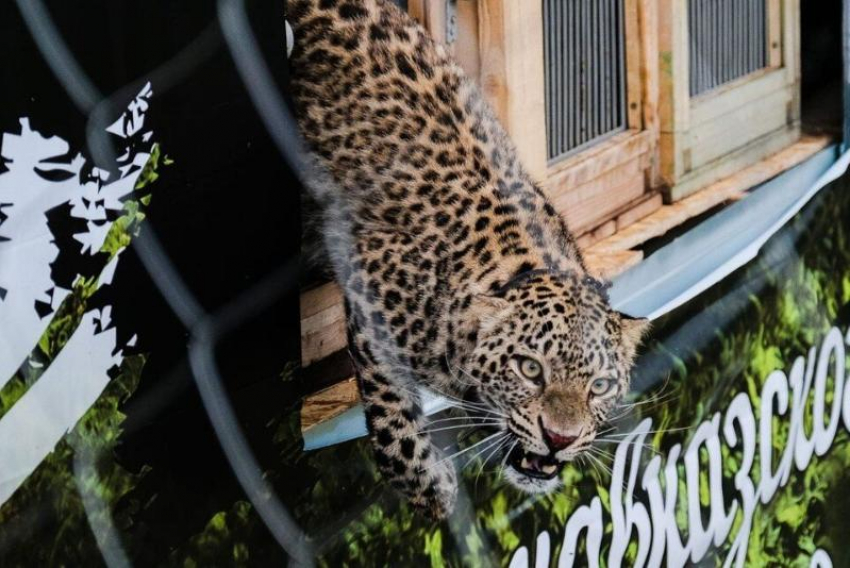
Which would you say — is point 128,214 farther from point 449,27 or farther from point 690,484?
point 690,484

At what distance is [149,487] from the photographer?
1479 mm

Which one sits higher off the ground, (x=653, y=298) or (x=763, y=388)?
(x=653, y=298)

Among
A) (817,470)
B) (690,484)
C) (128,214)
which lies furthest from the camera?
(817,470)

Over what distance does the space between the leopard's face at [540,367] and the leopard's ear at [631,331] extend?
0.08m

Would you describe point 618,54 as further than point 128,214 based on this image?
Yes

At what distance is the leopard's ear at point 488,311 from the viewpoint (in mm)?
1941

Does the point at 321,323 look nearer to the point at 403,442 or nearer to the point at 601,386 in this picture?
the point at 403,442

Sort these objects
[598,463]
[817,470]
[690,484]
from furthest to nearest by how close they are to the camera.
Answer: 1. [817,470]
2. [690,484]
3. [598,463]

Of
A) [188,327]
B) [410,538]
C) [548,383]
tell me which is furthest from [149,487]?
[548,383]

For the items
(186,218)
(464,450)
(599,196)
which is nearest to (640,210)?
(599,196)

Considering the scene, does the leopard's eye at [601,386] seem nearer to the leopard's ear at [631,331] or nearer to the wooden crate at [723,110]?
the leopard's ear at [631,331]

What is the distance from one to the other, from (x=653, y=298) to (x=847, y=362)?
2.67 feet

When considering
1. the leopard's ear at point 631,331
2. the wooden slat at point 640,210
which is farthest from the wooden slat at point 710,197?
the leopard's ear at point 631,331

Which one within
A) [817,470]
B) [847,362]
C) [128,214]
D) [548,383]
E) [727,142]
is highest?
[128,214]
